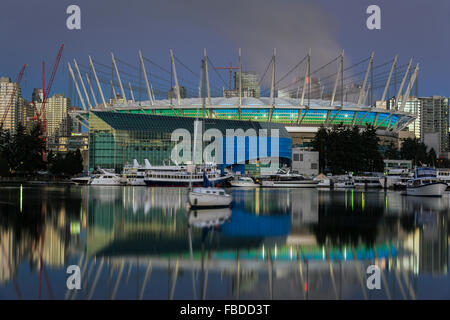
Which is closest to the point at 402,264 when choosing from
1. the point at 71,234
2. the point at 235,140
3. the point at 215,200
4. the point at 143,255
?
the point at 143,255

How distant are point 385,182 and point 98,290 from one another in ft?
318

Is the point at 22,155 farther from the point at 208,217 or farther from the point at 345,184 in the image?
the point at 208,217

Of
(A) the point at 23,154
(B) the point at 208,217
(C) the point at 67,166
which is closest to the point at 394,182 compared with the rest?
(B) the point at 208,217

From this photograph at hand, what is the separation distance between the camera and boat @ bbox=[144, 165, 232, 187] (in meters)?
102

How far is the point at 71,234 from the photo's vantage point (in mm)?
28672

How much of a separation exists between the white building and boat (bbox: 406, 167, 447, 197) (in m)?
64.1

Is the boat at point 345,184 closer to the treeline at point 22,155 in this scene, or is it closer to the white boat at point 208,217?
the white boat at point 208,217

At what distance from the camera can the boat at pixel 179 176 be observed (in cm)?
10244

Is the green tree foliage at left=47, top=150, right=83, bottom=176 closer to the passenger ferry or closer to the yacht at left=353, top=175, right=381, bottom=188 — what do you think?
the passenger ferry

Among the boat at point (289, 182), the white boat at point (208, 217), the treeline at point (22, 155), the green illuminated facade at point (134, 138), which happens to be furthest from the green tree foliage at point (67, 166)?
the white boat at point (208, 217)

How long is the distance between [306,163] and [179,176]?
149 feet

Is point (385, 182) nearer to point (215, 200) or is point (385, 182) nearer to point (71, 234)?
point (215, 200)

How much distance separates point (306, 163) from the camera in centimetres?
13838

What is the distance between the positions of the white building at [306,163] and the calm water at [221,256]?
3927 inches
